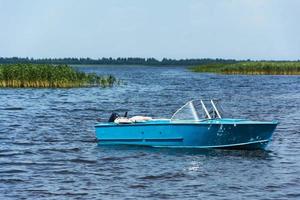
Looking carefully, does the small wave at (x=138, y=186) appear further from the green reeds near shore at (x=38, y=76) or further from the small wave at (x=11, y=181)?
the green reeds near shore at (x=38, y=76)

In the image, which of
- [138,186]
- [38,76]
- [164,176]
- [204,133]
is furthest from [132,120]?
[38,76]

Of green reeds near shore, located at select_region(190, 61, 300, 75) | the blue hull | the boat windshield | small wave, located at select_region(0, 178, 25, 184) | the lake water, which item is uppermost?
the boat windshield

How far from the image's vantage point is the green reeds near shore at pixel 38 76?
63.8 meters

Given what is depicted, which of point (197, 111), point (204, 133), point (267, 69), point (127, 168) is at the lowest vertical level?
point (267, 69)

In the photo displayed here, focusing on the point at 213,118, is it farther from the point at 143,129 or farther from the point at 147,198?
the point at 147,198

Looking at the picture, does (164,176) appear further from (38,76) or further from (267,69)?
(267,69)

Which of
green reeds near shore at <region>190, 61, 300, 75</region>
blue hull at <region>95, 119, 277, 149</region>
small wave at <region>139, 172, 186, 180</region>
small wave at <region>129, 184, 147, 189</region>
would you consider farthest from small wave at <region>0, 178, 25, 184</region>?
green reeds near shore at <region>190, 61, 300, 75</region>

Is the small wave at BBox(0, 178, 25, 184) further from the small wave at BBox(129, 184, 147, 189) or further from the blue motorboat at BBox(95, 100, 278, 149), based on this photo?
the blue motorboat at BBox(95, 100, 278, 149)

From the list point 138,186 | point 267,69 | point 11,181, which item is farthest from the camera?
point 267,69

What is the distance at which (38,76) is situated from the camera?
65.1 metres

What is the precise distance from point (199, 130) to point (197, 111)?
2.67 feet

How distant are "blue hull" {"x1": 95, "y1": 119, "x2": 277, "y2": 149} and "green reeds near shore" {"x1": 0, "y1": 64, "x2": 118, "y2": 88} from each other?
128 ft

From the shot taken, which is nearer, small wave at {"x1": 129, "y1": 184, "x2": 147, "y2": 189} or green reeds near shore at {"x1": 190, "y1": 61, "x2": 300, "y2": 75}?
small wave at {"x1": 129, "y1": 184, "x2": 147, "y2": 189}

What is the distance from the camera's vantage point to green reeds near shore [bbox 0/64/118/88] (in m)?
63.8
